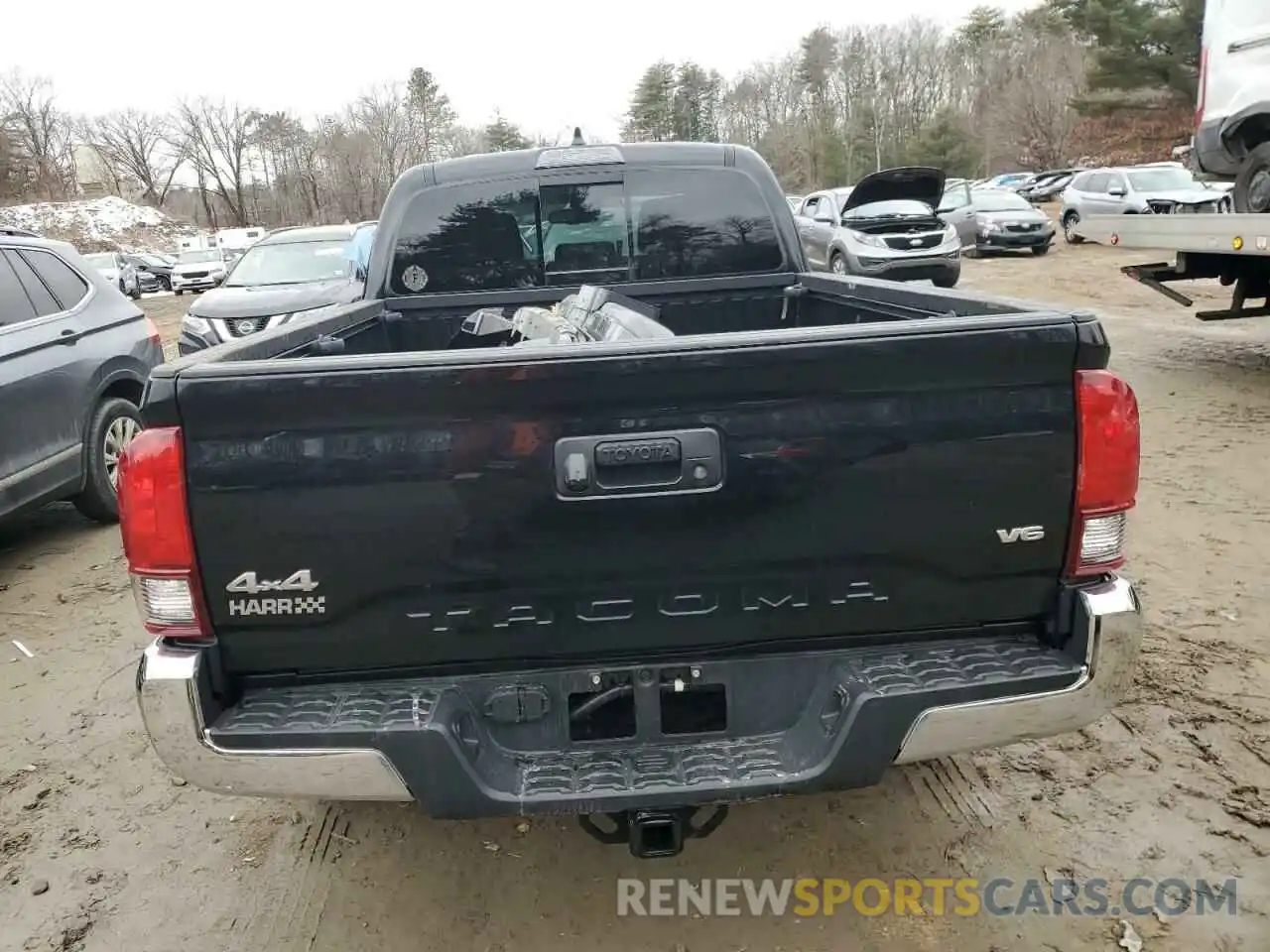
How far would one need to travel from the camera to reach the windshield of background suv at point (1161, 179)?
838 inches

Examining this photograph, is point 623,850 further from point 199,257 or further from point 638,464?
point 199,257

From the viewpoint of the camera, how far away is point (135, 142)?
7275cm


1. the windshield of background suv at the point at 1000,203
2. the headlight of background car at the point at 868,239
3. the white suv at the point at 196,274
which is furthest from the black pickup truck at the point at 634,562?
the white suv at the point at 196,274

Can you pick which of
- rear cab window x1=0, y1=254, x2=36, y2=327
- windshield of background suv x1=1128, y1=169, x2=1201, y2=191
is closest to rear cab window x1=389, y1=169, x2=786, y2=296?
rear cab window x1=0, y1=254, x2=36, y2=327

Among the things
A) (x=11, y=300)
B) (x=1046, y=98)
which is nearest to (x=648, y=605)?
(x=11, y=300)

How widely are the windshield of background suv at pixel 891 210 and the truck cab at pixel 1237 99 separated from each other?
691cm

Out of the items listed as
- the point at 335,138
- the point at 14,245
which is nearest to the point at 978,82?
the point at 335,138

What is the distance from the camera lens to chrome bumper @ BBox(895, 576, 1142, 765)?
2.09 m

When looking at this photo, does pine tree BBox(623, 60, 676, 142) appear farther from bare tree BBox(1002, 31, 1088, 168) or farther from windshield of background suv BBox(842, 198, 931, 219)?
windshield of background suv BBox(842, 198, 931, 219)

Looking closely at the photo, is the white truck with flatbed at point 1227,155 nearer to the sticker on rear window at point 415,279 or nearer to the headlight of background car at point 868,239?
the headlight of background car at point 868,239

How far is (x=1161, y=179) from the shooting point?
21.4 m

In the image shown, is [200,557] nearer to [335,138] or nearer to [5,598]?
[5,598]

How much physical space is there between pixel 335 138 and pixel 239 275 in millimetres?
58358

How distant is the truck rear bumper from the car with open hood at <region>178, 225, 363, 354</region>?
798 centimetres
